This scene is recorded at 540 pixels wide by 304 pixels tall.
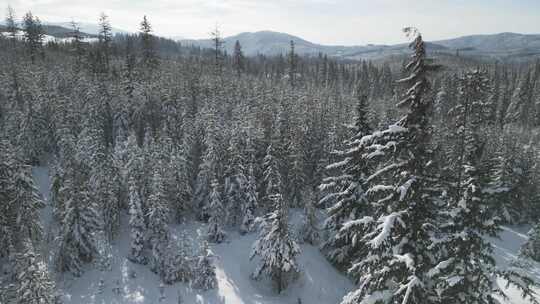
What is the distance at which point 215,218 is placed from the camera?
1515 inches

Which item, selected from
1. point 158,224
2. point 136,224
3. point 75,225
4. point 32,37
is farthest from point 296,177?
point 32,37

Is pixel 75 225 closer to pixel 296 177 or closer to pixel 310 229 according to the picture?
pixel 310 229

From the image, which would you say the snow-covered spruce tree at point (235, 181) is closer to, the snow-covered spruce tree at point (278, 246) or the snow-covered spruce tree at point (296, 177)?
the snow-covered spruce tree at point (296, 177)

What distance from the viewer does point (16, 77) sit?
51.9 m

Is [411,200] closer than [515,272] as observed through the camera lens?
Yes

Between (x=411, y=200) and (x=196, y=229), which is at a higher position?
(x=411, y=200)

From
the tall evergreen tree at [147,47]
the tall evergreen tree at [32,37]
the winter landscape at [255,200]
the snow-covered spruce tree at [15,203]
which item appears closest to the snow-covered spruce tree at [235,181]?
the winter landscape at [255,200]

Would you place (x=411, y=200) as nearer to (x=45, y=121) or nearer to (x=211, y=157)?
(x=211, y=157)

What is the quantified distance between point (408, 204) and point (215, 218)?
3051 centimetres

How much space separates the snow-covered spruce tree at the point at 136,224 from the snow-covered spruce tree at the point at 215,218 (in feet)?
23.0

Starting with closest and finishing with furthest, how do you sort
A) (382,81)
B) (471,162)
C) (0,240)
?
(471,162), (0,240), (382,81)

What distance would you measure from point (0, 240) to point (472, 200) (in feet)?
111

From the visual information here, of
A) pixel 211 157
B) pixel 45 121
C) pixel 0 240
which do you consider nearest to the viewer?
pixel 0 240

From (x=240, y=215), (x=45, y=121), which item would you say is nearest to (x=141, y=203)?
(x=240, y=215)
